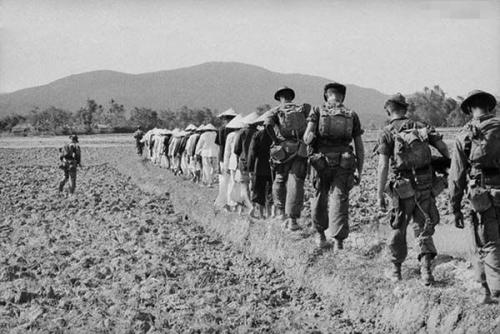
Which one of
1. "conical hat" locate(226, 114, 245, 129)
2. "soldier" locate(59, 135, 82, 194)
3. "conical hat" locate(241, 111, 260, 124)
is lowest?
"soldier" locate(59, 135, 82, 194)

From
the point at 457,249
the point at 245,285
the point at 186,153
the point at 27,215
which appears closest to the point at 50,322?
the point at 245,285

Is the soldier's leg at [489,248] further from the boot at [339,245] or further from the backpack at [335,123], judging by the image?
the boot at [339,245]

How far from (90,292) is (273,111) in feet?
9.93

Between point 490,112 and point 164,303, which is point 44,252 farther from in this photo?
point 490,112

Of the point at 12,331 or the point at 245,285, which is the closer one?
the point at 12,331

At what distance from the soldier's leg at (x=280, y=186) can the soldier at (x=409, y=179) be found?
2.50 m

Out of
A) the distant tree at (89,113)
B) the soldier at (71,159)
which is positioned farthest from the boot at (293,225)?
the distant tree at (89,113)

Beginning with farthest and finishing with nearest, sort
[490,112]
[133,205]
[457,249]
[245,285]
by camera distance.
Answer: [133,205] < [457,249] < [245,285] < [490,112]

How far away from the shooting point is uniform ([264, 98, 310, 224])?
737cm

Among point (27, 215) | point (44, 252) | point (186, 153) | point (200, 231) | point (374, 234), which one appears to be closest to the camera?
point (374, 234)

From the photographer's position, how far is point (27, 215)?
39.0 feet

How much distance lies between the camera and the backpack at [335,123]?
620cm

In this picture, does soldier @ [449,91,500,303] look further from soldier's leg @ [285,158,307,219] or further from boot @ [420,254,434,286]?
soldier's leg @ [285,158,307,219]

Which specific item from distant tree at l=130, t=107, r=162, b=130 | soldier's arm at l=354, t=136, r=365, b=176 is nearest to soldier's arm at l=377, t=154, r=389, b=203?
soldier's arm at l=354, t=136, r=365, b=176
